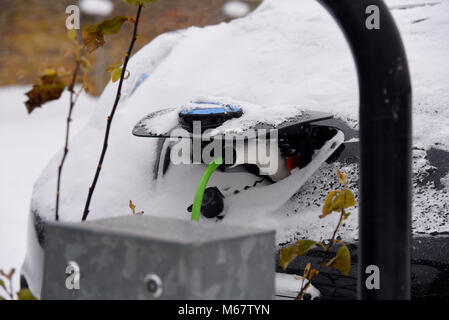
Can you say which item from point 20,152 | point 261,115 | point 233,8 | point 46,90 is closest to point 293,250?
point 261,115

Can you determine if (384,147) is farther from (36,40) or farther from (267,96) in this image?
(36,40)

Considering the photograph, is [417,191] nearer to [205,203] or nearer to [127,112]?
[205,203]

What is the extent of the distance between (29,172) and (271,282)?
19.1 ft

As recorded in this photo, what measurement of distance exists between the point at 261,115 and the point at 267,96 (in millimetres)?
261

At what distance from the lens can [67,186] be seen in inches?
82.1

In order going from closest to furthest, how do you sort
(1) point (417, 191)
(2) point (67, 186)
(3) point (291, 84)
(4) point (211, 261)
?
(4) point (211, 261) < (1) point (417, 191) < (3) point (291, 84) < (2) point (67, 186)

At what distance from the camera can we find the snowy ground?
4.35m

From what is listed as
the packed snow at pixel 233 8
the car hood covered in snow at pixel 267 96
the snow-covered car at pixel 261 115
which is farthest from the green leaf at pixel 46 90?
the packed snow at pixel 233 8

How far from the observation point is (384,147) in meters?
1.04

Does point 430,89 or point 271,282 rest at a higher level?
point 430,89

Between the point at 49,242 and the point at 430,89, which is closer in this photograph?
the point at 49,242

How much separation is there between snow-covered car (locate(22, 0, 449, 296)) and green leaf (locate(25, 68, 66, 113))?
38 centimetres
